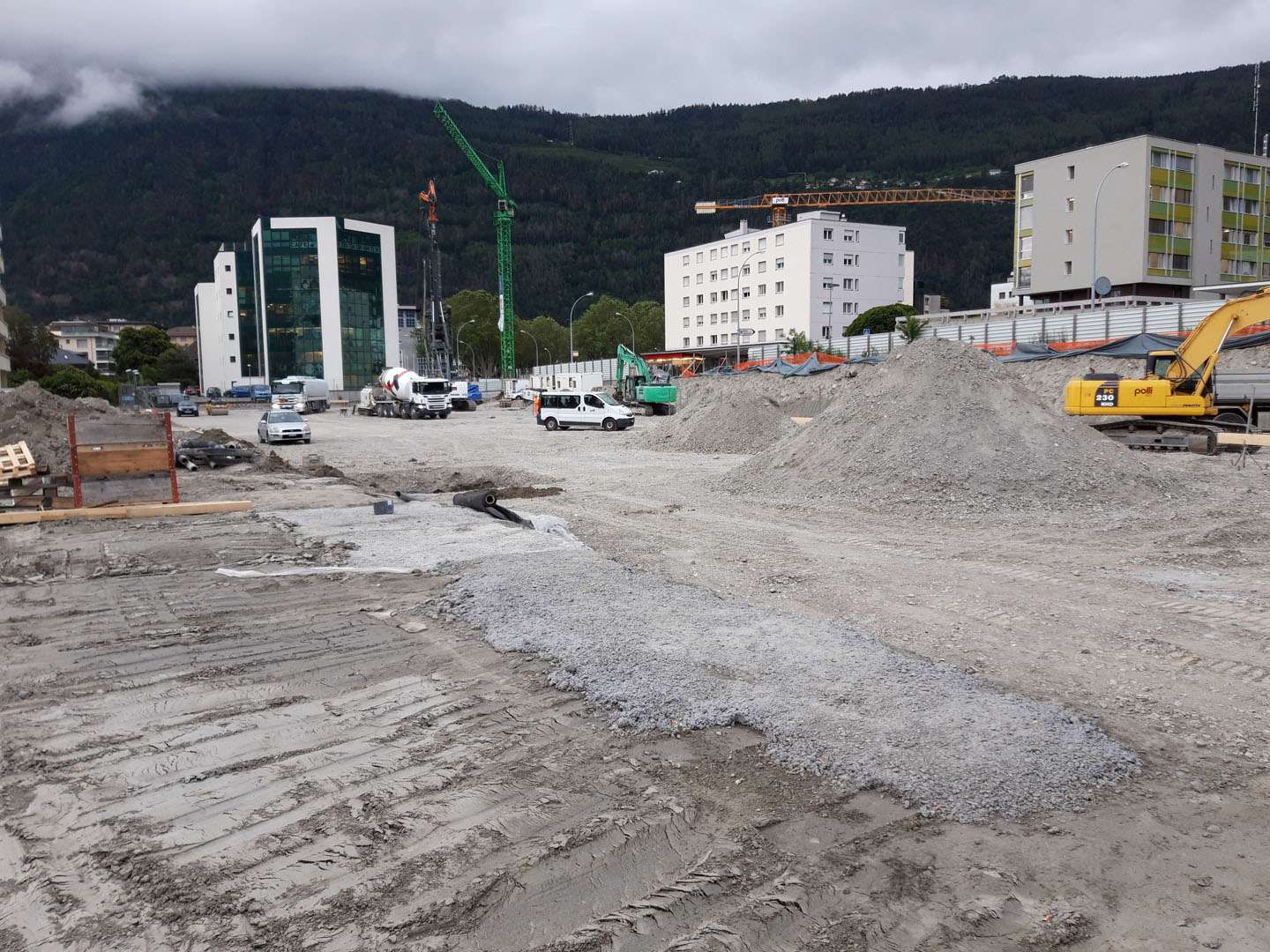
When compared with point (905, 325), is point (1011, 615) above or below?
below

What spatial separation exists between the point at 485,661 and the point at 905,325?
53.6 m

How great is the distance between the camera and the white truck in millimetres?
65562

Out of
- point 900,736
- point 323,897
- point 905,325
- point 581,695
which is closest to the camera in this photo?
point 323,897

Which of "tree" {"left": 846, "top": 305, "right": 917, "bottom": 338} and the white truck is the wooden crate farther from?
"tree" {"left": 846, "top": 305, "right": 917, "bottom": 338}

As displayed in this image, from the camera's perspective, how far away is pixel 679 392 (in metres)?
49.1

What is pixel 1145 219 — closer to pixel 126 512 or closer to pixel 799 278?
pixel 799 278

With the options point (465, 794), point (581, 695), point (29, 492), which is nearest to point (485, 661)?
point (581, 695)

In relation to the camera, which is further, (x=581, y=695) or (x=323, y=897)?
(x=581, y=695)

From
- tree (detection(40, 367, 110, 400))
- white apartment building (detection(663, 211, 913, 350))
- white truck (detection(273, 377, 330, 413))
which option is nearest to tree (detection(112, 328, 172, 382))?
tree (detection(40, 367, 110, 400))

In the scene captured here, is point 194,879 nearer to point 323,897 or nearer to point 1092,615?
point 323,897

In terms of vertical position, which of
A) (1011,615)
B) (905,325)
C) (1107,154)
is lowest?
(1011,615)

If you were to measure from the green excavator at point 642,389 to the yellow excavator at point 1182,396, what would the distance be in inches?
981

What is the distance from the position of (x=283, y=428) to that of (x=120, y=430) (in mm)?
20367

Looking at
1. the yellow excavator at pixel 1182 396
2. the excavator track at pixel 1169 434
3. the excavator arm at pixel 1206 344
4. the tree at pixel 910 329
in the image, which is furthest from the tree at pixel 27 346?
Result: the excavator arm at pixel 1206 344
